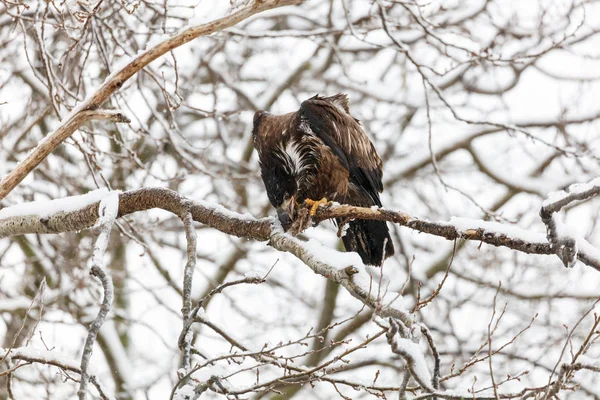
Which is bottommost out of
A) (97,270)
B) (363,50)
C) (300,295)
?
A: (97,270)

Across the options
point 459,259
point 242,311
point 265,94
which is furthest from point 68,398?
point 459,259

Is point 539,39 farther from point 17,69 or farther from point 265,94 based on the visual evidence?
point 17,69

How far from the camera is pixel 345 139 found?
530 centimetres

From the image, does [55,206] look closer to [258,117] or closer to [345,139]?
[258,117]

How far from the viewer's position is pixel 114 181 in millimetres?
8672

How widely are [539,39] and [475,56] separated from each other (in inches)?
122

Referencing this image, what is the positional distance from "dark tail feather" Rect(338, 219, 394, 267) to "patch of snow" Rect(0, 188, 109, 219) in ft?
5.91

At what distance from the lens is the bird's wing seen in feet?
17.1

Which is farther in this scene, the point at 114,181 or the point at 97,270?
the point at 114,181

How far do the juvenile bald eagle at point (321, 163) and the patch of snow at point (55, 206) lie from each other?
5.22 ft

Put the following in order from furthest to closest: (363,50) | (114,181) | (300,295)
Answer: (300,295) < (363,50) < (114,181)

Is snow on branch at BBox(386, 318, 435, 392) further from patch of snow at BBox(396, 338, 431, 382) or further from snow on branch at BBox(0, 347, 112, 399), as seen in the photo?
snow on branch at BBox(0, 347, 112, 399)

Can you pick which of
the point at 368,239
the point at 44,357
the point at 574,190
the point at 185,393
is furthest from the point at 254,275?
the point at 368,239

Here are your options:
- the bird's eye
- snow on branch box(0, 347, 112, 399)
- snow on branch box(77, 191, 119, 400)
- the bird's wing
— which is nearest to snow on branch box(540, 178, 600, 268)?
snow on branch box(77, 191, 119, 400)
